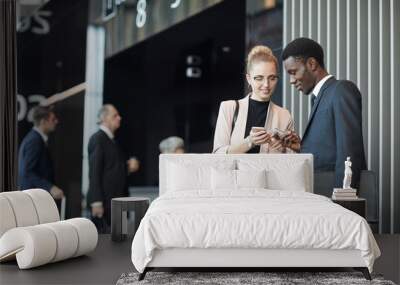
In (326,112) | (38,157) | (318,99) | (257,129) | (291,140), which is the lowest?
(38,157)

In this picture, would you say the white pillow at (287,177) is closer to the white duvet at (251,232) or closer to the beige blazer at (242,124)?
the beige blazer at (242,124)

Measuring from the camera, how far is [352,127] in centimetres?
668

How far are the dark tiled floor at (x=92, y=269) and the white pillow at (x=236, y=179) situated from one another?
3.46 feet

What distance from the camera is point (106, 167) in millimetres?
7020

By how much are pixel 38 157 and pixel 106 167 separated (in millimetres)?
810

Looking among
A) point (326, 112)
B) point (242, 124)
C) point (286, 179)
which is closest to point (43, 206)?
point (286, 179)

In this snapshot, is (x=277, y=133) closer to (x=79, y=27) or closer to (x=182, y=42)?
(x=182, y=42)

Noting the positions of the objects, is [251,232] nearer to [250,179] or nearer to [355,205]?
[250,179]

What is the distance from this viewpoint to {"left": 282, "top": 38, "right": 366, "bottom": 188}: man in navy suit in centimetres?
665

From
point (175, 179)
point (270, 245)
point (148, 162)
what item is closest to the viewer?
point (270, 245)

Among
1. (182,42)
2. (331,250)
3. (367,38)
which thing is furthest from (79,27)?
(331,250)

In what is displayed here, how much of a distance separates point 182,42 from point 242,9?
0.76 m

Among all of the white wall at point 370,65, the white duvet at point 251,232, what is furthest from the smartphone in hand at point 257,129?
the white duvet at point 251,232

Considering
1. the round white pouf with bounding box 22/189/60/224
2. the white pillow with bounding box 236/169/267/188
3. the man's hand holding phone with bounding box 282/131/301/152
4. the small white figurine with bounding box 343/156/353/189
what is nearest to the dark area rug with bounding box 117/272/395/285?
the round white pouf with bounding box 22/189/60/224
